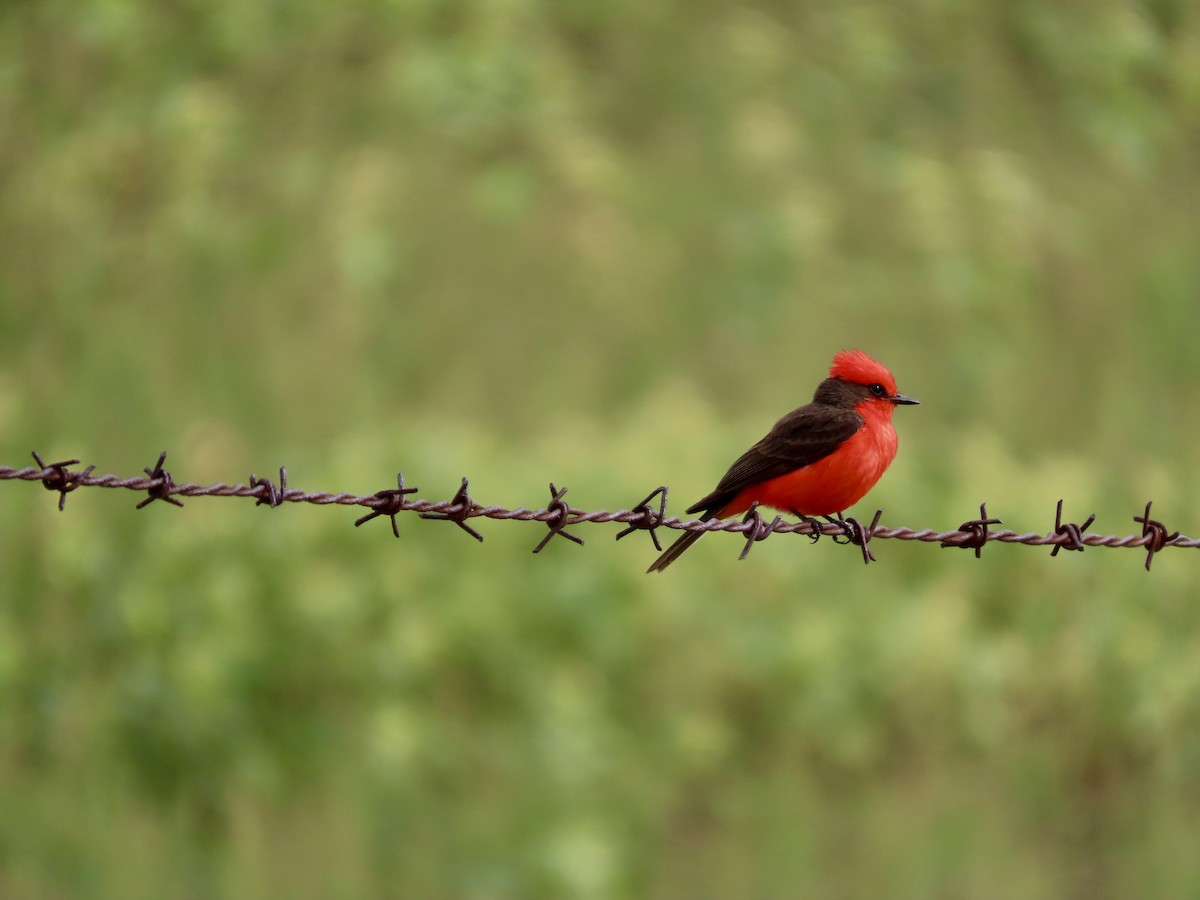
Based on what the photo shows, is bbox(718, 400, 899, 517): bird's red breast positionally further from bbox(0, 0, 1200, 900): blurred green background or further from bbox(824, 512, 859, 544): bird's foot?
bbox(0, 0, 1200, 900): blurred green background

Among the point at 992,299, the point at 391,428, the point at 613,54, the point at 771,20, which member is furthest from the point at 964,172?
the point at 391,428

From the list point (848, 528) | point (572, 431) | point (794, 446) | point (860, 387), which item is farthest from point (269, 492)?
point (572, 431)

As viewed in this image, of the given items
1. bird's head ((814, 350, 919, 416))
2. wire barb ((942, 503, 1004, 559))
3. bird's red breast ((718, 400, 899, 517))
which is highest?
bird's head ((814, 350, 919, 416))

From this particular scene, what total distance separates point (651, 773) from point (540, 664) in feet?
2.54

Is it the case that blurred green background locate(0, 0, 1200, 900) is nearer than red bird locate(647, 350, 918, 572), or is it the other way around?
red bird locate(647, 350, 918, 572)

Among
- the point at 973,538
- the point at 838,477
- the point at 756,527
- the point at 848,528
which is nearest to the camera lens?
the point at 756,527

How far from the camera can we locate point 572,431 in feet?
26.8

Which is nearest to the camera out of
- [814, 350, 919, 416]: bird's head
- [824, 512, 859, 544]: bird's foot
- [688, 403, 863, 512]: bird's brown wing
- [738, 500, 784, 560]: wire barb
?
[738, 500, 784, 560]: wire barb

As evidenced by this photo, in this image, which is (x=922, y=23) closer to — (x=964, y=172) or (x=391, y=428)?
(x=964, y=172)

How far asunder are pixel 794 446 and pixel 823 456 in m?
0.09

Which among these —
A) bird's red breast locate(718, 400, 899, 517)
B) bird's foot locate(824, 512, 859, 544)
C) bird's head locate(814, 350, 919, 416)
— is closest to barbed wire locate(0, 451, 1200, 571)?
bird's foot locate(824, 512, 859, 544)

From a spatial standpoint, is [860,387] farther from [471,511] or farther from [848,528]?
[471,511]

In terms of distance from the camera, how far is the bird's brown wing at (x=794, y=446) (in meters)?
4.59

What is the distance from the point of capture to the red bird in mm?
4594
